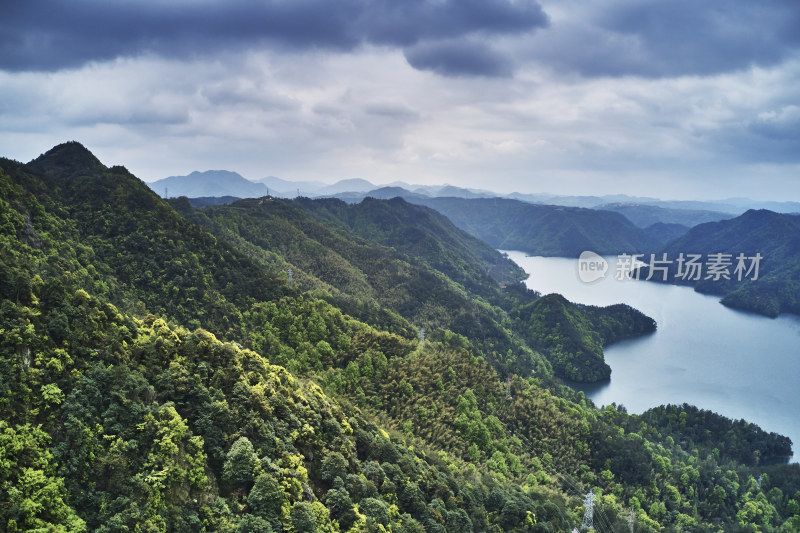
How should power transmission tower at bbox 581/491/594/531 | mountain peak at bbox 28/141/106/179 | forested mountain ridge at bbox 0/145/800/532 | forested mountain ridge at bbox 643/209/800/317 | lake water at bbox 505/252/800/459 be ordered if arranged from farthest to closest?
forested mountain ridge at bbox 643/209/800/317 → lake water at bbox 505/252/800/459 → mountain peak at bbox 28/141/106/179 → power transmission tower at bbox 581/491/594/531 → forested mountain ridge at bbox 0/145/800/532

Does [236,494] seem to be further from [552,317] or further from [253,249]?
[552,317]

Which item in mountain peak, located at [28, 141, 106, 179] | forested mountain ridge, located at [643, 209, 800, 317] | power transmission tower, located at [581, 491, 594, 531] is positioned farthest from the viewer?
forested mountain ridge, located at [643, 209, 800, 317]

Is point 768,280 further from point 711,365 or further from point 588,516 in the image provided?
point 588,516

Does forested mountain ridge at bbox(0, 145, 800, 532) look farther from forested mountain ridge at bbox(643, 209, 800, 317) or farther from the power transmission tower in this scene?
forested mountain ridge at bbox(643, 209, 800, 317)

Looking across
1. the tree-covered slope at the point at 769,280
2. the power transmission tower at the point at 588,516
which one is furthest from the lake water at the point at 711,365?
the power transmission tower at the point at 588,516

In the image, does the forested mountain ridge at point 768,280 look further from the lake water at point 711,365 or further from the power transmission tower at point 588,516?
the power transmission tower at point 588,516

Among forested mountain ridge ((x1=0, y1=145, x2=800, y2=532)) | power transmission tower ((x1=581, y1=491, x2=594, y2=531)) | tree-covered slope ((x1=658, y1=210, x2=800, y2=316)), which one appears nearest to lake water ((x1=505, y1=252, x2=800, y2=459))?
tree-covered slope ((x1=658, y1=210, x2=800, y2=316))
